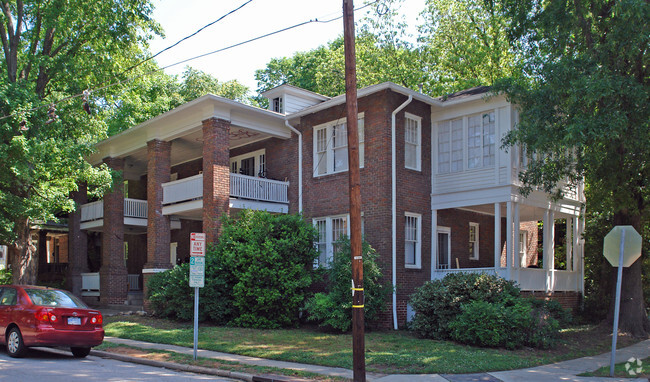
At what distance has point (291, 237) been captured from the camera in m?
18.1

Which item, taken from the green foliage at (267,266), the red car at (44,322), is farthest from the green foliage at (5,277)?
the red car at (44,322)

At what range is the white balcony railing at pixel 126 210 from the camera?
2486 cm

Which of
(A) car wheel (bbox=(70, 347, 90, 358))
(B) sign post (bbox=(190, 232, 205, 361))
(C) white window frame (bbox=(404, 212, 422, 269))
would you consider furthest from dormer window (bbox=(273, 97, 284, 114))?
(A) car wheel (bbox=(70, 347, 90, 358))

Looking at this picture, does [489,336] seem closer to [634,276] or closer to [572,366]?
[572,366]

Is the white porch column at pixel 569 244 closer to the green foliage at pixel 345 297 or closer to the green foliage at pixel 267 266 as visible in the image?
the green foliage at pixel 345 297

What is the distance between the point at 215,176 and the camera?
1955cm

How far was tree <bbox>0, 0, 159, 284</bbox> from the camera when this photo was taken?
18172mm

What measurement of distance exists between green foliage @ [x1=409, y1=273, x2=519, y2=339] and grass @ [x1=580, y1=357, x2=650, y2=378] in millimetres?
3260

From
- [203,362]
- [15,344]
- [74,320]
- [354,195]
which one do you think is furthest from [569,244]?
[15,344]

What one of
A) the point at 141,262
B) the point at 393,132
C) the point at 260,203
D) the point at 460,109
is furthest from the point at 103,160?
the point at 460,109

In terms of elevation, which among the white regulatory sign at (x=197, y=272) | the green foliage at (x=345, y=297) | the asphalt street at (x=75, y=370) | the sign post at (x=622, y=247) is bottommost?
the asphalt street at (x=75, y=370)

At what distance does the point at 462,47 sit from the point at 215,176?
1751 cm

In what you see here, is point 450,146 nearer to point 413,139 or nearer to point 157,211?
point 413,139

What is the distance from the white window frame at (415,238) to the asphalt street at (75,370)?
901 centimetres
